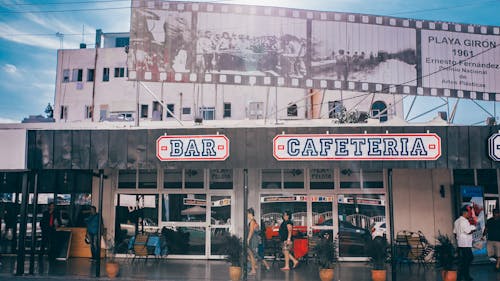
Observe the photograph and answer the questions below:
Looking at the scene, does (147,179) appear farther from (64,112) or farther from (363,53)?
(64,112)

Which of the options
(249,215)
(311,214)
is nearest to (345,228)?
(311,214)

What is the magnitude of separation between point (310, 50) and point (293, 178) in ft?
13.9

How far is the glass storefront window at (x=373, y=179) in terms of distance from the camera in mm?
15438

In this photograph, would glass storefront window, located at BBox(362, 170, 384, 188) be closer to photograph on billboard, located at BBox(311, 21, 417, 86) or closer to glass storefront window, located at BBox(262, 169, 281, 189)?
glass storefront window, located at BBox(262, 169, 281, 189)

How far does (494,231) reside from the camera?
13.8 metres

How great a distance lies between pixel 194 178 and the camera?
52.6ft

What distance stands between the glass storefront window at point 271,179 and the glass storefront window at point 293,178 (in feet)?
0.66

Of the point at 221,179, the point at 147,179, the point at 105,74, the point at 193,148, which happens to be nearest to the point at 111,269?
the point at 193,148

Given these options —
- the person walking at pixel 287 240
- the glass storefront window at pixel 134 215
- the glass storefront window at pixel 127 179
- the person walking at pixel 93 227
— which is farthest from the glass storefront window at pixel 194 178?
the person walking at pixel 287 240

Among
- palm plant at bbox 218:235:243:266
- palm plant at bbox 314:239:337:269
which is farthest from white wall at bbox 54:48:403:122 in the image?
palm plant at bbox 218:235:243:266

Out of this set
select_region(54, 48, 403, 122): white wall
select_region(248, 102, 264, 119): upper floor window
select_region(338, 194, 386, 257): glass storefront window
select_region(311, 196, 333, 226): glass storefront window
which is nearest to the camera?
select_region(338, 194, 386, 257): glass storefront window

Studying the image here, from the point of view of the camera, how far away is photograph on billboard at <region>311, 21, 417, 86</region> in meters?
15.5

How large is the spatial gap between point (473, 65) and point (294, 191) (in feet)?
24.5

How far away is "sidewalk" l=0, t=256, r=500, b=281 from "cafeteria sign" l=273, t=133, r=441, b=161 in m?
3.21
